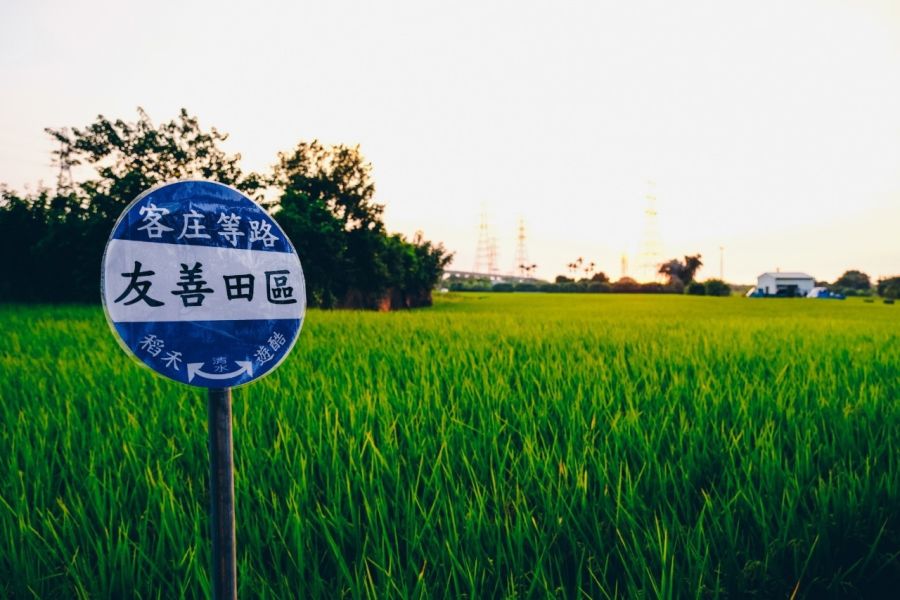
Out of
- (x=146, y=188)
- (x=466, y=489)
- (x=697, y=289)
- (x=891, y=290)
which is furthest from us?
(x=697, y=289)

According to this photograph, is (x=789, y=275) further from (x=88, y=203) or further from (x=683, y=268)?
(x=88, y=203)

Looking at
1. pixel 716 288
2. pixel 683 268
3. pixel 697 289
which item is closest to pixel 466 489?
pixel 697 289

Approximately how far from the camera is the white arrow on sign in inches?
39.4

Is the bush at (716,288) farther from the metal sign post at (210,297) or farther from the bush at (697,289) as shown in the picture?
the metal sign post at (210,297)

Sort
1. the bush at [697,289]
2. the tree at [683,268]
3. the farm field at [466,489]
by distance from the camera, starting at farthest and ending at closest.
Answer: the tree at [683,268], the bush at [697,289], the farm field at [466,489]

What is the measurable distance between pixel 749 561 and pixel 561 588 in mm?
636

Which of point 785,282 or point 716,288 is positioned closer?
point 716,288

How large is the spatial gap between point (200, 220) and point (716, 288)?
60.3 m

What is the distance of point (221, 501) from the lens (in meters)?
1.00

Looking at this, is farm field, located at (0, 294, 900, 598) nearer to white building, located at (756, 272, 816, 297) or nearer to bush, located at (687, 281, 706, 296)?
→ bush, located at (687, 281, 706, 296)

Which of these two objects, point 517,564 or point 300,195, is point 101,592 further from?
point 300,195

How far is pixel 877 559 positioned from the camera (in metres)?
1.54

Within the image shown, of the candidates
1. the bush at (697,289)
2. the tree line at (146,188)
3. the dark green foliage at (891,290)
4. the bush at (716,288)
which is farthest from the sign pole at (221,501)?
the dark green foliage at (891,290)

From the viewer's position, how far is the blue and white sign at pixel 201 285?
960mm
